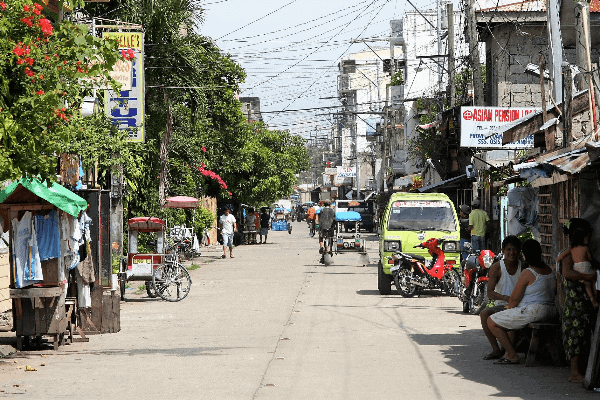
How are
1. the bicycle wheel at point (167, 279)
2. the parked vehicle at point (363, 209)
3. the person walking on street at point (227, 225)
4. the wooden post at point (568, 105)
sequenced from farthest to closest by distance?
the parked vehicle at point (363, 209)
the person walking on street at point (227, 225)
the bicycle wheel at point (167, 279)
the wooden post at point (568, 105)

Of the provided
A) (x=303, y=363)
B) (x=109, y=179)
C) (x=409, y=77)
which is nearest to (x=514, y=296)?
(x=303, y=363)

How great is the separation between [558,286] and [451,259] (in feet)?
26.6

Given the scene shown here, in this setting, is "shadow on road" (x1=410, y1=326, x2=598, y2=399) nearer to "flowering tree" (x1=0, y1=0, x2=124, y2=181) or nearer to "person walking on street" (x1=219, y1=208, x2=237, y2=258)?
"flowering tree" (x1=0, y1=0, x2=124, y2=181)

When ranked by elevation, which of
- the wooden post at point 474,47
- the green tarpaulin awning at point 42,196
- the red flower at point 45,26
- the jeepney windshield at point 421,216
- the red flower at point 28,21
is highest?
the wooden post at point 474,47

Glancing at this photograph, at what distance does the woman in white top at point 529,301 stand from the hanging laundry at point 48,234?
5981mm

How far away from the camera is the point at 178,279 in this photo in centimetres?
1930

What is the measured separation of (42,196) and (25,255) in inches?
34.2

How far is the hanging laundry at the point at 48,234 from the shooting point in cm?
1232

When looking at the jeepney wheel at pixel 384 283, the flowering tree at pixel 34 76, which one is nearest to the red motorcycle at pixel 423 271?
the jeepney wheel at pixel 384 283

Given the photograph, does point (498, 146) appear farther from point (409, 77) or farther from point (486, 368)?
point (409, 77)

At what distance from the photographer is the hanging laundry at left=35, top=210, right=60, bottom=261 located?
12.3 metres

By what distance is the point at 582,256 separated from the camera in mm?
9391

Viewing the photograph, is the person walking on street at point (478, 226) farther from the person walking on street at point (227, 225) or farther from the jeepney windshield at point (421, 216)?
the person walking on street at point (227, 225)

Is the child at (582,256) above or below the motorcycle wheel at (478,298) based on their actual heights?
above
